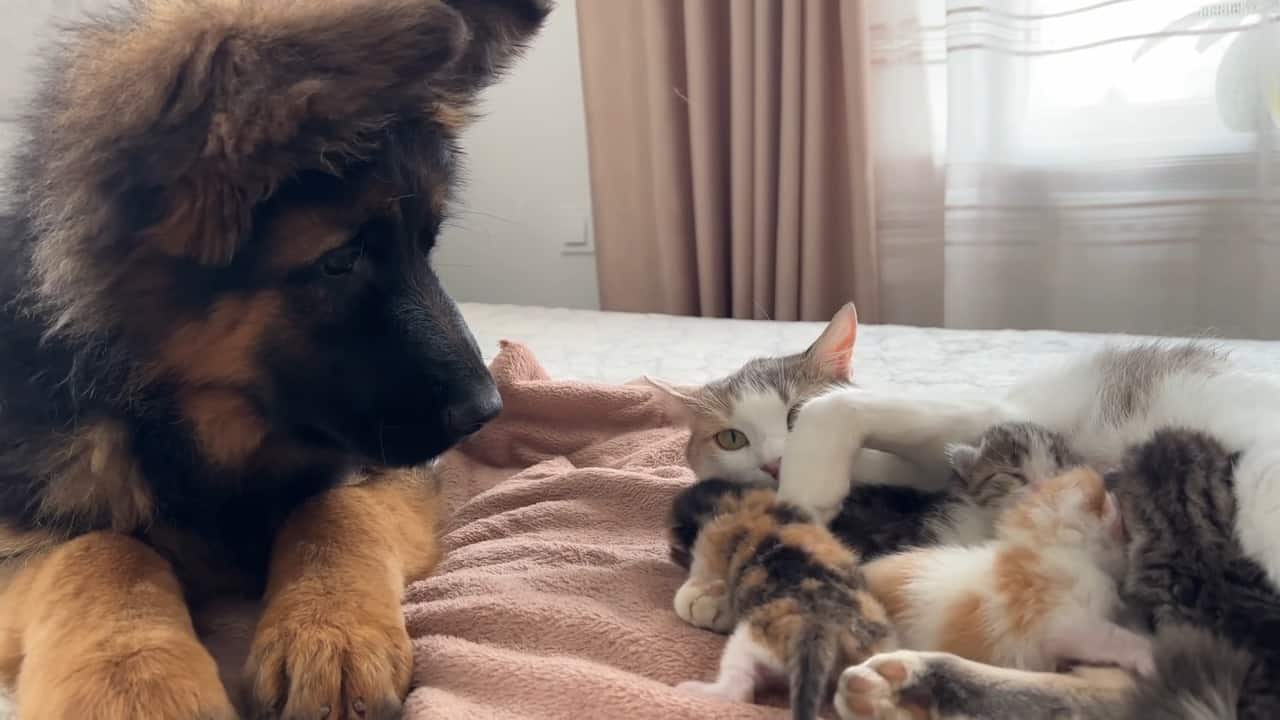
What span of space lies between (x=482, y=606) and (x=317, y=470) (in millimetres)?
303

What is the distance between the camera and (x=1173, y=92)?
2.45 metres

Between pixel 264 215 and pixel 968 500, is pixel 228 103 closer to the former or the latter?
pixel 264 215

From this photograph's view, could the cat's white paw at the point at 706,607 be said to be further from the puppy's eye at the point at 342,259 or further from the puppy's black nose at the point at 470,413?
the puppy's eye at the point at 342,259

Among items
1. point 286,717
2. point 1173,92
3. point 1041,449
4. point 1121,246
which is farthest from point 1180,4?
point 286,717

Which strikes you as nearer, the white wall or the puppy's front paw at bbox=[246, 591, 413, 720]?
the puppy's front paw at bbox=[246, 591, 413, 720]

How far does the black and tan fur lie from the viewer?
0.68m

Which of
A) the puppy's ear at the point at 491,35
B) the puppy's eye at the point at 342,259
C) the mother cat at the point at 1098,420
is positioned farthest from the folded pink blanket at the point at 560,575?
the puppy's ear at the point at 491,35

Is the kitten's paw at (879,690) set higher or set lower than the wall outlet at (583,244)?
lower

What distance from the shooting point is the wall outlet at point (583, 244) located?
342 centimetres

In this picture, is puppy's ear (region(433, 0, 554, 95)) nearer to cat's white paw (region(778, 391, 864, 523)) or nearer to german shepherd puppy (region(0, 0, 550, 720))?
german shepherd puppy (region(0, 0, 550, 720))

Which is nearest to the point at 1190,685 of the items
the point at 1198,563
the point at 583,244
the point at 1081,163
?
the point at 1198,563

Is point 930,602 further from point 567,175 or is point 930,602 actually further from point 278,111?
point 567,175

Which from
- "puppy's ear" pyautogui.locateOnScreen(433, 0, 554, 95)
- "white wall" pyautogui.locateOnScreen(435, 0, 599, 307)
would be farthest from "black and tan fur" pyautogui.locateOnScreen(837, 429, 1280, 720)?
"white wall" pyautogui.locateOnScreen(435, 0, 599, 307)

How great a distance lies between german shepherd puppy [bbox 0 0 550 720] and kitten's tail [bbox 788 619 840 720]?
34 cm
